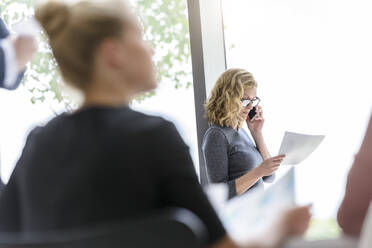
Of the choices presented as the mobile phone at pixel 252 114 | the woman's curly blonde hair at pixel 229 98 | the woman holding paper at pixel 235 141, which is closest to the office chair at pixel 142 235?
the woman holding paper at pixel 235 141

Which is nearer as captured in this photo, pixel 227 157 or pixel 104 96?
pixel 104 96

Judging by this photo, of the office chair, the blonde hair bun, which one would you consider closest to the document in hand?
the office chair

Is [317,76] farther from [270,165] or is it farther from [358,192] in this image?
[358,192]

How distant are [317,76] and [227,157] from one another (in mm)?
871

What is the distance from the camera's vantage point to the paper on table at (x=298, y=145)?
8.28ft

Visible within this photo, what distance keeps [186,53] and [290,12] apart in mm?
780

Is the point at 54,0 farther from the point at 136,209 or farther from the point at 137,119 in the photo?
the point at 136,209

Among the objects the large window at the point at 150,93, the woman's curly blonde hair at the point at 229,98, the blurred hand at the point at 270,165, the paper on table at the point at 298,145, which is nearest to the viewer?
the paper on table at the point at 298,145

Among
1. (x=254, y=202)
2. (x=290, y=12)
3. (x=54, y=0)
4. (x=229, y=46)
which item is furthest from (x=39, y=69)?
(x=254, y=202)

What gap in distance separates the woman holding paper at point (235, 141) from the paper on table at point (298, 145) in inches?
3.9

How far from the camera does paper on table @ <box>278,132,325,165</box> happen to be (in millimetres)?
2523

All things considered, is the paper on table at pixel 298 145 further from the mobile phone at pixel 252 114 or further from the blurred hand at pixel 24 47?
the blurred hand at pixel 24 47

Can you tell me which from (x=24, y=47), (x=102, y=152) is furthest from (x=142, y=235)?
(x=24, y=47)

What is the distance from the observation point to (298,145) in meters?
2.54
